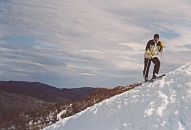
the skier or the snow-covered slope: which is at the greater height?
the skier

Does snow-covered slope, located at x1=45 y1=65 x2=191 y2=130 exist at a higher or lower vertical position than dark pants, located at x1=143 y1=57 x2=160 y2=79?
lower

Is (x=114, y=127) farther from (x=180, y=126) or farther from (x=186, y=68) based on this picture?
(x=186, y=68)

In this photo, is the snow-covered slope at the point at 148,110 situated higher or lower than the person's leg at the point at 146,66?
lower

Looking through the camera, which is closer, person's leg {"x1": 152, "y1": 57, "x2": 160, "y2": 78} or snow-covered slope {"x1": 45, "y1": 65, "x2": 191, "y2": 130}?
snow-covered slope {"x1": 45, "y1": 65, "x2": 191, "y2": 130}

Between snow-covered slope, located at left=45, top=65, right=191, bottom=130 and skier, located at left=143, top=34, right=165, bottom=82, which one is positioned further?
skier, located at left=143, top=34, right=165, bottom=82

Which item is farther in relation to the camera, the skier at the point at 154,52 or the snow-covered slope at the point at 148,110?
the skier at the point at 154,52

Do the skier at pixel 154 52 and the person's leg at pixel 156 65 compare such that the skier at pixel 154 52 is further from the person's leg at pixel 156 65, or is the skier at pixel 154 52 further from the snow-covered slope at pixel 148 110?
the snow-covered slope at pixel 148 110

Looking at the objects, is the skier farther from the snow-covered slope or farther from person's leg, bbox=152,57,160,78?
the snow-covered slope

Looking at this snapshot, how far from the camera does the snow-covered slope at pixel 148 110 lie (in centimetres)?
2556

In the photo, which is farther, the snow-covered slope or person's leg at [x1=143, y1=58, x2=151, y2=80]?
person's leg at [x1=143, y1=58, x2=151, y2=80]

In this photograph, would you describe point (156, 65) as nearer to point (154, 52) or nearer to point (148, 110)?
point (154, 52)

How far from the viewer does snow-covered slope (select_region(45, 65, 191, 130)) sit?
2556 centimetres

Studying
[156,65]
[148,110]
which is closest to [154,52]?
[156,65]

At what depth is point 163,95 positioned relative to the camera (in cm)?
2736
